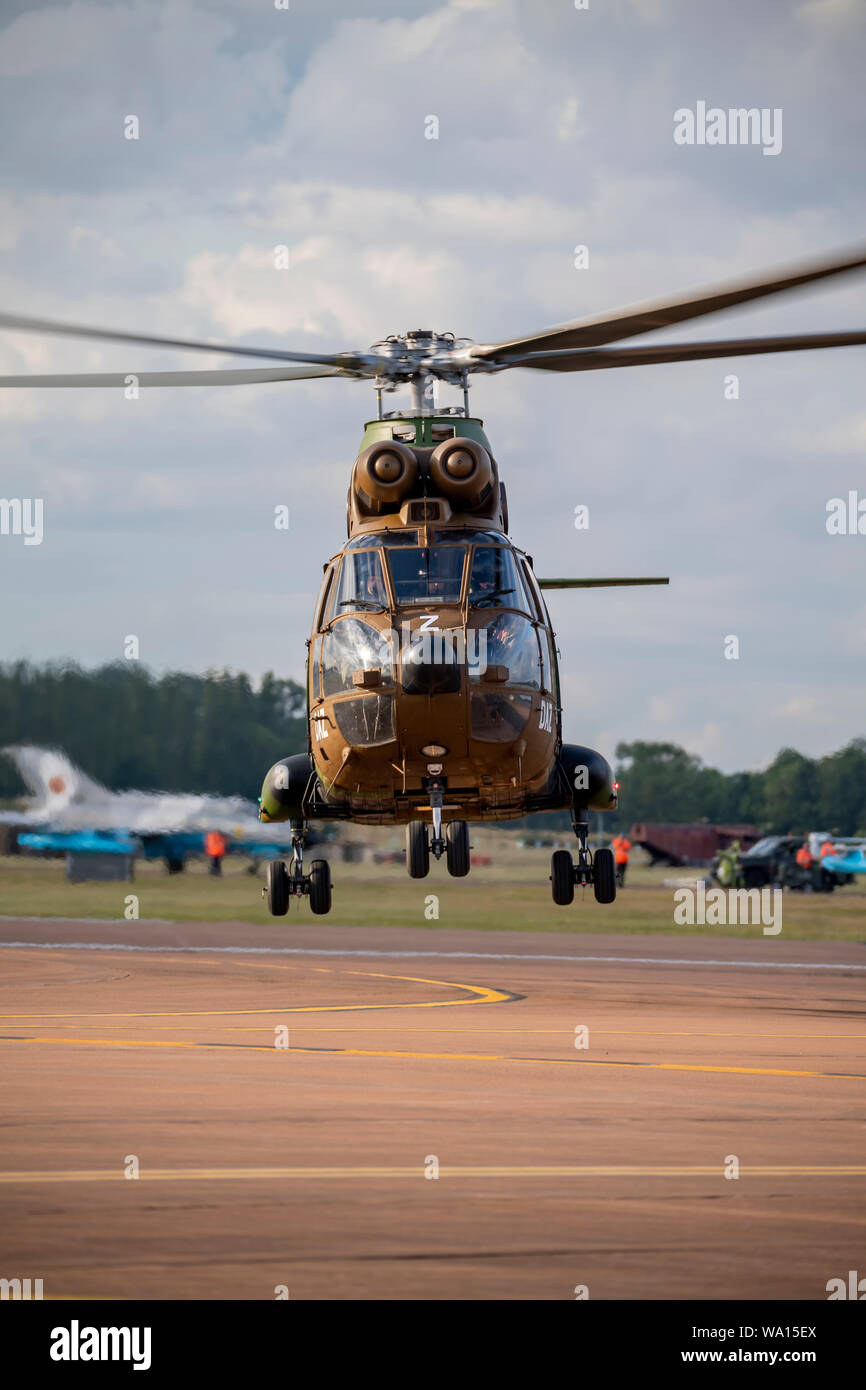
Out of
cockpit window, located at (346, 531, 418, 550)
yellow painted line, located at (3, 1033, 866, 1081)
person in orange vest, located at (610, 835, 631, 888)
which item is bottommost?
yellow painted line, located at (3, 1033, 866, 1081)

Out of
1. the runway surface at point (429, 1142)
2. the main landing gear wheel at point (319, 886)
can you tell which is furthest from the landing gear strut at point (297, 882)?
the runway surface at point (429, 1142)

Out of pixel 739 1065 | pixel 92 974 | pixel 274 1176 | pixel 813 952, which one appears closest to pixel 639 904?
pixel 813 952

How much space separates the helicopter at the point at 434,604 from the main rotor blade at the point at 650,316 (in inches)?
1.4

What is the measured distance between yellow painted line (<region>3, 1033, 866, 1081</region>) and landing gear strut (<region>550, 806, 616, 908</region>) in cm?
389

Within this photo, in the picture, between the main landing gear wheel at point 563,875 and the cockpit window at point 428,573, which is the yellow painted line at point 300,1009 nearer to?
the main landing gear wheel at point 563,875

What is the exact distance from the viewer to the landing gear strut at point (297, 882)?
934 inches

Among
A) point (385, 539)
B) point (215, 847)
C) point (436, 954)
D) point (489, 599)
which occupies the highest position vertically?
point (385, 539)

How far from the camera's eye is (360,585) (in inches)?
782

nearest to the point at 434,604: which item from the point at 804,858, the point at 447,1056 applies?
the point at 447,1056

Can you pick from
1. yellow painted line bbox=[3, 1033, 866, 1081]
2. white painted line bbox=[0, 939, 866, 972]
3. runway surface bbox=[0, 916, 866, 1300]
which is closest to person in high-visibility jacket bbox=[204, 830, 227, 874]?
white painted line bbox=[0, 939, 866, 972]

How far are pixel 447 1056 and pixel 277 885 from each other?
476 centimetres

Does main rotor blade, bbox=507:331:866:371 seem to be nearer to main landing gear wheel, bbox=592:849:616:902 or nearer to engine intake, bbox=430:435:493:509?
engine intake, bbox=430:435:493:509

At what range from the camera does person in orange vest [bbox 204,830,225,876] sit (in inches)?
1702

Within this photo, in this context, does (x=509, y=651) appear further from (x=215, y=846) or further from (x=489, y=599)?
(x=215, y=846)
